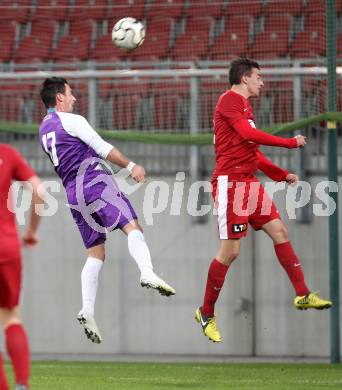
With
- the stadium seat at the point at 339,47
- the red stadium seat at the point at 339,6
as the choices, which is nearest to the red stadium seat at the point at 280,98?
the stadium seat at the point at 339,47

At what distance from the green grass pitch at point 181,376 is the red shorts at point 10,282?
230cm

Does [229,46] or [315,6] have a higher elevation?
[315,6]

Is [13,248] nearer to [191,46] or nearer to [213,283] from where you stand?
[213,283]

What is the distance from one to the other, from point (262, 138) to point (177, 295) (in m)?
4.31

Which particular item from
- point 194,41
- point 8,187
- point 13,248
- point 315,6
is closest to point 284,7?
point 315,6

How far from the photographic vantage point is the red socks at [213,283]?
9.34 meters

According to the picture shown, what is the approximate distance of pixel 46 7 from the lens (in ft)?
47.1

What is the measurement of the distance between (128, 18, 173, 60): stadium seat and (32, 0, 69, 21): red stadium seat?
1.12 meters

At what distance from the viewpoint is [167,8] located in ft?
46.0

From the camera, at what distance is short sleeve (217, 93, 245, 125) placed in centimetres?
910

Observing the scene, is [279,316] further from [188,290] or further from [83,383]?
[83,383]

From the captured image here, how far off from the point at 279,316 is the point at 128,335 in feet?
5.76

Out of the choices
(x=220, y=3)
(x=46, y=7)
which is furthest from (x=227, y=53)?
(x=46, y=7)

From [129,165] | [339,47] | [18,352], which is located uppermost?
[339,47]
